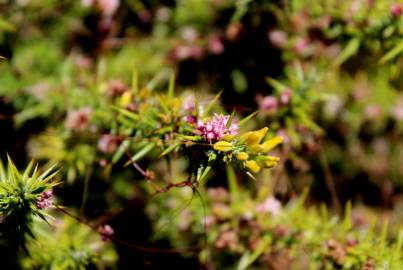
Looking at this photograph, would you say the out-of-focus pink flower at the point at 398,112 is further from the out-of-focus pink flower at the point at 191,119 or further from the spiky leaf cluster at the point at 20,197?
the spiky leaf cluster at the point at 20,197

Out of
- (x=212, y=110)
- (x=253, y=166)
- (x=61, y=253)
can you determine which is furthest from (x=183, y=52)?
(x=253, y=166)

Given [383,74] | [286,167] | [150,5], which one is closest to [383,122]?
[383,74]

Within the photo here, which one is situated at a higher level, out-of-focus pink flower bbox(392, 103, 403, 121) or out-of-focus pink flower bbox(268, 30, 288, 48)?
out-of-focus pink flower bbox(268, 30, 288, 48)

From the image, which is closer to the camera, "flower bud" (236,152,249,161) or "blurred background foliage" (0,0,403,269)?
"flower bud" (236,152,249,161)

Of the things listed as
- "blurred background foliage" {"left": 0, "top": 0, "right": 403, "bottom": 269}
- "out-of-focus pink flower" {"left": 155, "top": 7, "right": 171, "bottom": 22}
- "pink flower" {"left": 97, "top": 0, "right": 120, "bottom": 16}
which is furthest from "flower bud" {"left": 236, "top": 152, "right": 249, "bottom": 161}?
"out-of-focus pink flower" {"left": 155, "top": 7, "right": 171, "bottom": 22}

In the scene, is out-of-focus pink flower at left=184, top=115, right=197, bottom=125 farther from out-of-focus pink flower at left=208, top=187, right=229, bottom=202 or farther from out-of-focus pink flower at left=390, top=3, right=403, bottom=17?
out-of-focus pink flower at left=390, top=3, right=403, bottom=17

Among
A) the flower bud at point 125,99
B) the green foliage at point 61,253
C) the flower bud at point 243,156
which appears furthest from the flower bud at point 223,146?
the green foliage at point 61,253

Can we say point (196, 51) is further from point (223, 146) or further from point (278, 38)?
point (223, 146)

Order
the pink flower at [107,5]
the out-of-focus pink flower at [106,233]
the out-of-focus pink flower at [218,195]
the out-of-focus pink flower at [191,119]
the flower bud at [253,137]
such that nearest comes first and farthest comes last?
1. the flower bud at [253,137]
2. the out-of-focus pink flower at [191,119]
3. the out-of-focus pink flower at [106,233]
4. the out-of-focus pink flower at [218,195]
5. the pink flower at [107,5]
